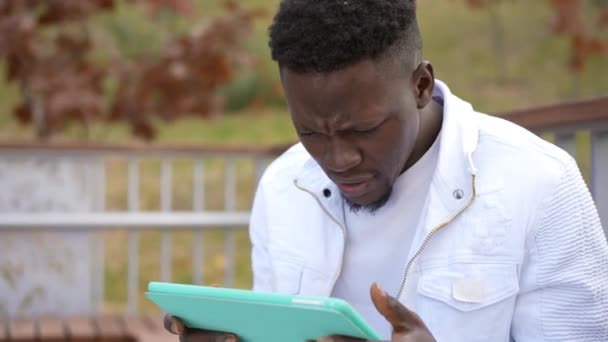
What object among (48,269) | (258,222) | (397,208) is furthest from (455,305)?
(48,269)

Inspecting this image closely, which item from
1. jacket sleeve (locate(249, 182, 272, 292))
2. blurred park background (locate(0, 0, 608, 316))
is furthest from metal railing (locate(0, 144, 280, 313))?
jacket sleeve (locate(249, 182, 272, 292))

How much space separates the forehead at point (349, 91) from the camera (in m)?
1.79

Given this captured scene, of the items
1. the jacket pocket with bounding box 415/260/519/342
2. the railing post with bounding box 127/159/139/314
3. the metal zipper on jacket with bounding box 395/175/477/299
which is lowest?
the railing post with bounding box 127/159/139/314

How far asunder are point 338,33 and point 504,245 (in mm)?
479

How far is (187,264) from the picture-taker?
823 centimetres

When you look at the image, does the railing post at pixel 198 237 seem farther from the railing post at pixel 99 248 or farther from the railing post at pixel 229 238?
the railing post at pixel 99 248

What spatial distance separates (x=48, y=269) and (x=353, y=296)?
11.3ft

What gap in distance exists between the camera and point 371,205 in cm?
201

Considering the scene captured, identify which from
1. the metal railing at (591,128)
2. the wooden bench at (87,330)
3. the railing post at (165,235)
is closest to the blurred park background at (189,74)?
the railing post at (165,235)

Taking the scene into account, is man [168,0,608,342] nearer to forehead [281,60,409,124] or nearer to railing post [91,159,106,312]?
forehead [281,60,409,124]

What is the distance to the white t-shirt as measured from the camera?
2.03 m

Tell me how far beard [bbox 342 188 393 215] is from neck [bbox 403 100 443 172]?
0.08 m

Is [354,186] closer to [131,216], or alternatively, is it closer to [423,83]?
[423,83]

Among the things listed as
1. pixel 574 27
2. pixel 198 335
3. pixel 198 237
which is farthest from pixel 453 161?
pixel 574 27
